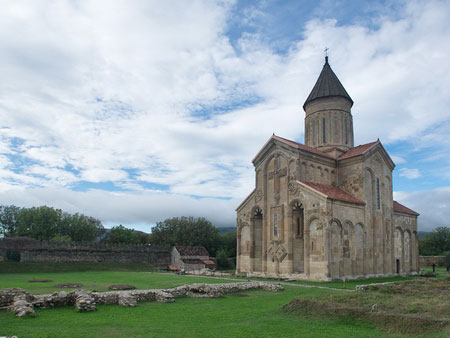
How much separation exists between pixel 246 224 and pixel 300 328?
2554 cm

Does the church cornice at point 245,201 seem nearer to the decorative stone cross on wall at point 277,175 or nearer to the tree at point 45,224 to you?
the decorative stone cross on wall at point 277,175

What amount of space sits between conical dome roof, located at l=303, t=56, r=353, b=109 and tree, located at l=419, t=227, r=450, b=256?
53.1 meters

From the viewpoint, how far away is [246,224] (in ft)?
121

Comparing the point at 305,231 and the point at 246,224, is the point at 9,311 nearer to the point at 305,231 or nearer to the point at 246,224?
the point at 305,231

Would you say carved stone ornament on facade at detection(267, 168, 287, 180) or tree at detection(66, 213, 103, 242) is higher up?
carved stone ornament on facade at detection(267, 168, 287, 180)

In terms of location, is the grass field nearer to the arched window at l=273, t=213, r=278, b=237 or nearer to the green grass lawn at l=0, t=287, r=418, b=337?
the green grass lawn at l=0, t=287, r=418, b=337

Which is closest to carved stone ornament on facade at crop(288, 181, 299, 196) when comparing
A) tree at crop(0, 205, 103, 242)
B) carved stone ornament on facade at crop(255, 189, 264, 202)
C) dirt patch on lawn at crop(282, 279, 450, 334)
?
carved stone ornament on facade at crop(255, 189, 264, 202)

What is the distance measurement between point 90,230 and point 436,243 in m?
73.8

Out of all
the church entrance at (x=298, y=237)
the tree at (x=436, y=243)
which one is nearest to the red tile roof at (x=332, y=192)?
the church entrance at (x=298, y=237)

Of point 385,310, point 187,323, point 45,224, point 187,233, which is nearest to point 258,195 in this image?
point 385,310

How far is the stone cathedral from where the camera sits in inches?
1154

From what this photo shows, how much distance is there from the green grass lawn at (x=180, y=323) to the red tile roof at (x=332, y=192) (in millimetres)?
15940

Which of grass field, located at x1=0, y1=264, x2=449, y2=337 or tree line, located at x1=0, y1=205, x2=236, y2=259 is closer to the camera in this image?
grass field, located at x1=0, y1=264, x2=449, y2=337

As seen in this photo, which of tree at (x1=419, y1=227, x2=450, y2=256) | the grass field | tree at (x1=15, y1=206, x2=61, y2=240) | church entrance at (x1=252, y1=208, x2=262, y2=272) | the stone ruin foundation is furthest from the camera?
tree at (x1=419, y1=227, x2=450, y2=256)
